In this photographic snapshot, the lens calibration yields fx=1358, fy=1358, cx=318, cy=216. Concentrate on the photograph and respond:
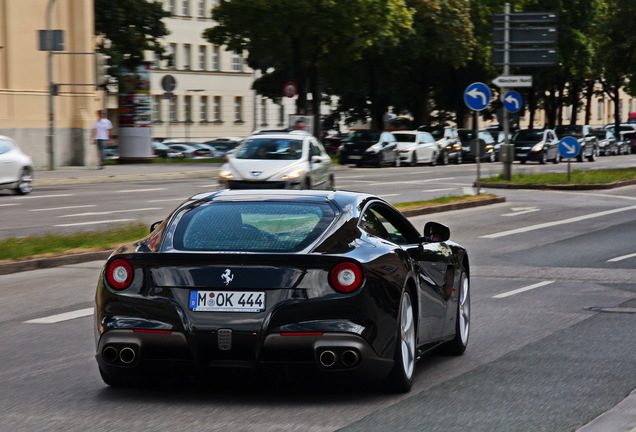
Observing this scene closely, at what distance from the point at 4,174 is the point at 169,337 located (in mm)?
23049

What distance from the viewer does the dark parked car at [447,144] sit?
5681cm

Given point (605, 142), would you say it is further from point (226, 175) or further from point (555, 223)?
point (555, 223)

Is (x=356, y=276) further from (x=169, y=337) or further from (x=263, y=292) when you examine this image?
(x=169, y=337)

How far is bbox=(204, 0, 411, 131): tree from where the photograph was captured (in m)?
48.1

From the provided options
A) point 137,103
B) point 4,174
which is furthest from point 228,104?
point 4,174

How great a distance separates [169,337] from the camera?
22.1 ft

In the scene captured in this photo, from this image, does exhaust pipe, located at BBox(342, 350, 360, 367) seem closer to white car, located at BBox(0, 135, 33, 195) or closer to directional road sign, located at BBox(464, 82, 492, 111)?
white car, located at BBox(0, 135, 33, 195)

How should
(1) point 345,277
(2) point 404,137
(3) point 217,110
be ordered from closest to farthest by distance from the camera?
1. (1) point 345,277
2. (2) point 404,137
3. (3) point 217,110

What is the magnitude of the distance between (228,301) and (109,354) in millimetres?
735

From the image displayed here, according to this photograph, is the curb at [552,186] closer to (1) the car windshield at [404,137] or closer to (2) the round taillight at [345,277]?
(1) the car windshield at [404,137]

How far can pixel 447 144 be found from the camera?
188 ft

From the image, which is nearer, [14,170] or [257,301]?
[257,301]

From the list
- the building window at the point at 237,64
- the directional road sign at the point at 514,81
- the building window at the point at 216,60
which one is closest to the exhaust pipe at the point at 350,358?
the directional road sign at the point at 514,81

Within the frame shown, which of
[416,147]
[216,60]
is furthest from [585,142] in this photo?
[216,60]
